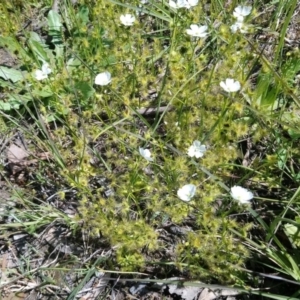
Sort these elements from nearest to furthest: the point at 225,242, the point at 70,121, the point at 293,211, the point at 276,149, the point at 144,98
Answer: the point at 225,242, the point at 293,211, the point at 276,149, the point at 70,121, the point at 144,98

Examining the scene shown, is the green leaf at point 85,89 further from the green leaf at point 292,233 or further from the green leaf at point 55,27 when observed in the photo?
the green leaf at point 292,233

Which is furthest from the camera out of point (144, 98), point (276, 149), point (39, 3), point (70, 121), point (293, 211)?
point (39, 3)

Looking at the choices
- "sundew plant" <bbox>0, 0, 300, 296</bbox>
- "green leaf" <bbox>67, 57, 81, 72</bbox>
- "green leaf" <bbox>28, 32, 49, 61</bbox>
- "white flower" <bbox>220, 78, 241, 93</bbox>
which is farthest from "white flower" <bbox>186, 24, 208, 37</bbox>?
"green leaf" <bbox>28, 32, 49, 61</bbox>

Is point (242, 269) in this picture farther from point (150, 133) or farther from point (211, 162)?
point (150, 133)

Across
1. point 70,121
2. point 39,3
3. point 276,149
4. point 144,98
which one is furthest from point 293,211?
point 39,3

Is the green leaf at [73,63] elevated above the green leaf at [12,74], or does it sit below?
above

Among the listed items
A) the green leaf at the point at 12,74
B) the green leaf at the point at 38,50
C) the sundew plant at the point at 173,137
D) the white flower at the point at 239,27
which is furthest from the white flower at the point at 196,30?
the green leaf at the point at 12,74

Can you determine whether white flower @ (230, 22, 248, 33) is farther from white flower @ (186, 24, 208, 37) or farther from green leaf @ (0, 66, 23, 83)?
green leaf @ (0, 66, 23, 83)
